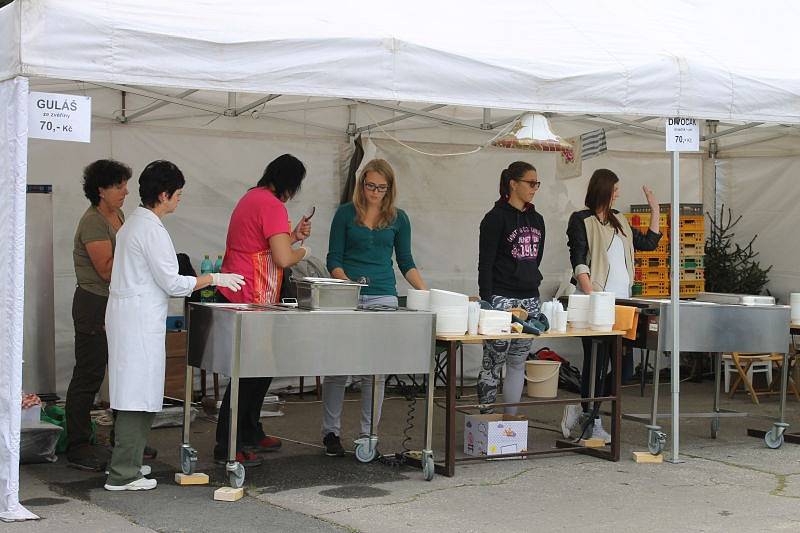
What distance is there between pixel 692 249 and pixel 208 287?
482 cm

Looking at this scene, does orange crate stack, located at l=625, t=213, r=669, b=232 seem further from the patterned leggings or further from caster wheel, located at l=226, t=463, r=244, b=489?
caster wheel, located at l=226, t=463, r=244, b=489

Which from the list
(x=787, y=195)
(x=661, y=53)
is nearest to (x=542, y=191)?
(x=787, y=195)

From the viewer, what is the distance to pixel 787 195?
1086cm

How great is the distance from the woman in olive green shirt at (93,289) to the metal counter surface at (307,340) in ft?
2.12

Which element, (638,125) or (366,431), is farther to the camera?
(638,125)

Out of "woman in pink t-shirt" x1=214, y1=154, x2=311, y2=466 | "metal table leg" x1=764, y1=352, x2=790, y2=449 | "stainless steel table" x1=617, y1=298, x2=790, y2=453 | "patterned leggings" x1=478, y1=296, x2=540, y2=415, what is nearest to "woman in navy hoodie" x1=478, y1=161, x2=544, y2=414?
"patterned leggings" x1=478, y1=296, x2=540, y2=415

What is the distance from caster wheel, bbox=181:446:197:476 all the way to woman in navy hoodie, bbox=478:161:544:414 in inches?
73.7

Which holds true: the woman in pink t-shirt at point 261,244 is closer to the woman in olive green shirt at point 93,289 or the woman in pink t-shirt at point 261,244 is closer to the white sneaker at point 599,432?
the woman in olive green shirt at point 93,289

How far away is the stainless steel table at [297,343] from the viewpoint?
5680 millimetres

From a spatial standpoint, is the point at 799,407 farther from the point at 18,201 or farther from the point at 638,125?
the point at 18,201

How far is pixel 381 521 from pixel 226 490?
0.88 meters

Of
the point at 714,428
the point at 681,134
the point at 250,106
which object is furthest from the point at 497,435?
the point at 250,106

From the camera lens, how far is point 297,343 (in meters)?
5.77

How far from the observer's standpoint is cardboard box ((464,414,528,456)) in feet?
22.4
